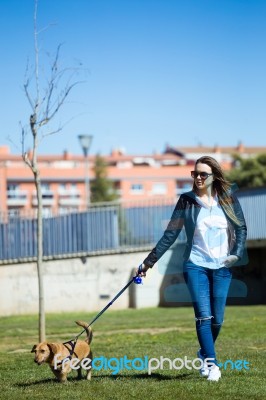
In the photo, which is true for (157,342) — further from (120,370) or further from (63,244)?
(63,244)

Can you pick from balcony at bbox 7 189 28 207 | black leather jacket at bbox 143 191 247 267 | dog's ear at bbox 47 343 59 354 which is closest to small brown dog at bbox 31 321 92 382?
dog's ear at bbox 47 343 59 354

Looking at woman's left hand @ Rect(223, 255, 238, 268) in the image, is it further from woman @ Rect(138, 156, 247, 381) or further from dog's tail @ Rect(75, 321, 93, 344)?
dog's tail @ Rect(75, 321, 93, 344)

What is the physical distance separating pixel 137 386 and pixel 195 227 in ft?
5.27

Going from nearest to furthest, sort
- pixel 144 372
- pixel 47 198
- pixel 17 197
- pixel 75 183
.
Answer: pixel 144 372
pixel 17 197
pixel 75 183
pixel 47 198

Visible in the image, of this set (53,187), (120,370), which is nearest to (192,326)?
(120,370)

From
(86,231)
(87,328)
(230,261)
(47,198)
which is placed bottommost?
(47,198)

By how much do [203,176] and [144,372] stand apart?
2492 millimetres

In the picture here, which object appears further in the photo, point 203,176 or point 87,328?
point 87,328

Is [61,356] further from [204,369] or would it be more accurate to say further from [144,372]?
[144,372]

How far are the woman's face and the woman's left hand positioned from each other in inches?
28.1

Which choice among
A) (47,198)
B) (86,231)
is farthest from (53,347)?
(47,198)

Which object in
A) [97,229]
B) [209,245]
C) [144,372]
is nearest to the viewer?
[209,245]

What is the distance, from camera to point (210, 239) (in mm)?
8883

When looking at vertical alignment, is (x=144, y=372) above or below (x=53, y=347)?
below
